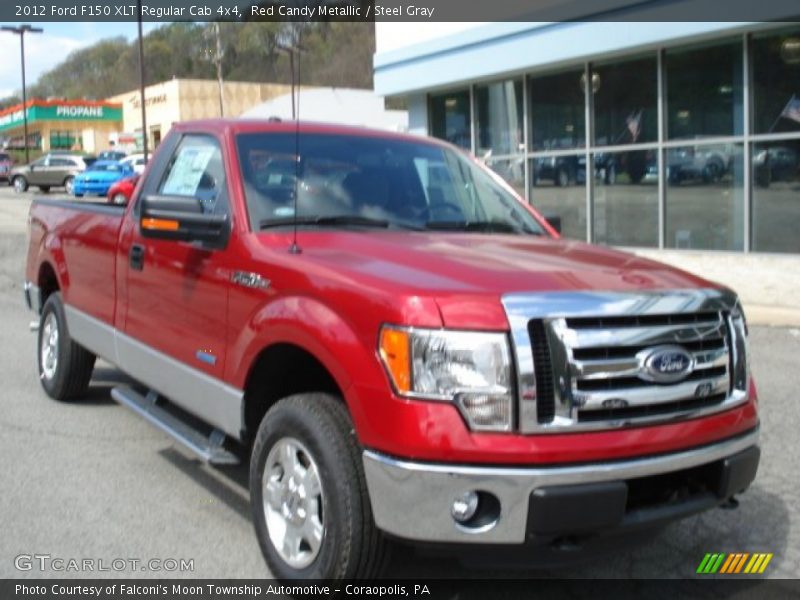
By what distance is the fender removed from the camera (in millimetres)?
3158

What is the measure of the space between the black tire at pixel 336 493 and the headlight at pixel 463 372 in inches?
15.4

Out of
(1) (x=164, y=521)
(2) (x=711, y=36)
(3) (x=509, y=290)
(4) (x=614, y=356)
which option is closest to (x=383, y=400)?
(3) (x=509, y=290)

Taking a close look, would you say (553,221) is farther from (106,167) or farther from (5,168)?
(5,168)

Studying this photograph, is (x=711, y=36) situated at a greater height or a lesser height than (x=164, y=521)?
greater

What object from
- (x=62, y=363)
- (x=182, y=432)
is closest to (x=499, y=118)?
(x=62, y=363)

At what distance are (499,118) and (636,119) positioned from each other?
9.62ft

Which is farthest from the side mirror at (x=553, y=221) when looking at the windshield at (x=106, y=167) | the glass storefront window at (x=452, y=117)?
the windshield at (x=106, y=167)

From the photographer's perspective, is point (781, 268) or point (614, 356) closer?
point (614, 356)

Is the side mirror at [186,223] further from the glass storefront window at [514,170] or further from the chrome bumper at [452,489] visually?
the glass storefront window at [514,170]

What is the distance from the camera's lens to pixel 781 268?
10.9m

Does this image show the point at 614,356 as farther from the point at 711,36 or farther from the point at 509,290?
the point at 711,36

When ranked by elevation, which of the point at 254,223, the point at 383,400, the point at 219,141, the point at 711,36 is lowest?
the point at 383,400

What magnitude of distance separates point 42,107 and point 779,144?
2747 inches

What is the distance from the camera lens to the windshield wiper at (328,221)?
414 centimetres
